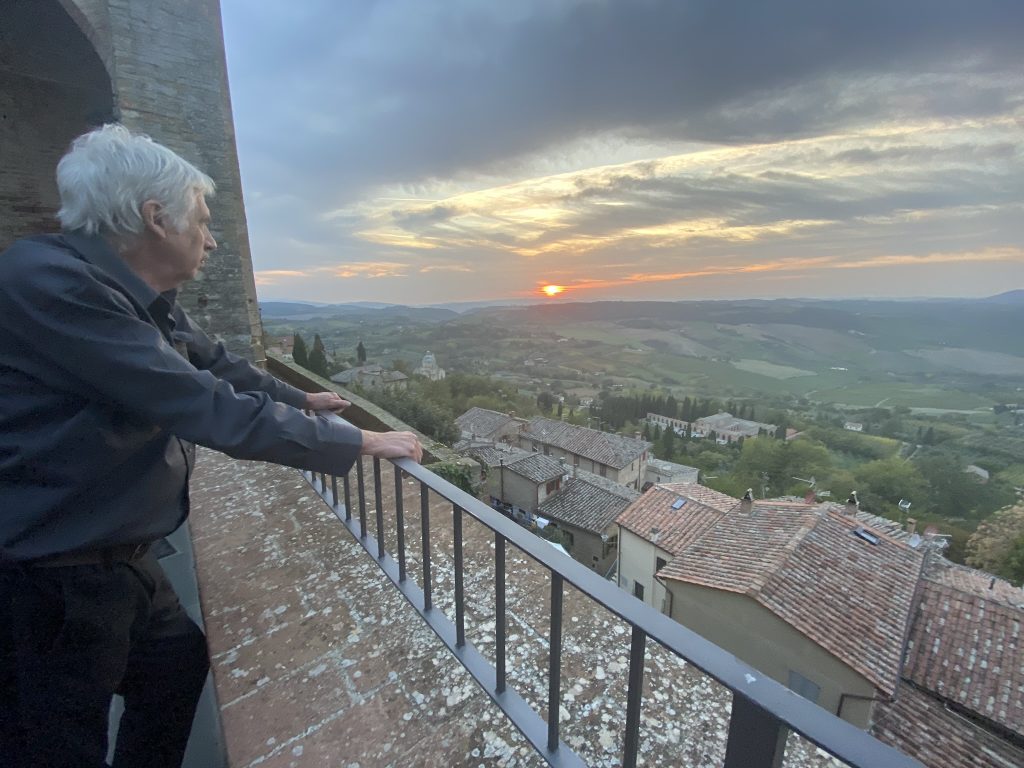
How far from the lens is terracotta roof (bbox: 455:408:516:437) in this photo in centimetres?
3095

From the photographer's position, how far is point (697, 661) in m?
0.62

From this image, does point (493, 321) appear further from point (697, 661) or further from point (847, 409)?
point (697, 661)

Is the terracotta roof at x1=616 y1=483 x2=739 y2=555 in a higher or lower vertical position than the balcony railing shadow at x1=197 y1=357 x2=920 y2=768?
lower

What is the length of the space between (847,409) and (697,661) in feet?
223

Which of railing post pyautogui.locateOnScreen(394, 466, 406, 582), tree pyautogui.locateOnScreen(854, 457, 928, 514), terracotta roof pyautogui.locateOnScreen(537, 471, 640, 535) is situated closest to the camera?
railing post pyautogui.locateOnScreen(394, 466, 406, 582)

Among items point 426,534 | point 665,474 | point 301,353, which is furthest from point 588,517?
point 426,534

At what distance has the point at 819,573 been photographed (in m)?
7.88

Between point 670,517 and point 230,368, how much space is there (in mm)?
11738

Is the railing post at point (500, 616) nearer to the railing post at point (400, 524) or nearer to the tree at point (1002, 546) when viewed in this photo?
the railing post at point (400, 524)

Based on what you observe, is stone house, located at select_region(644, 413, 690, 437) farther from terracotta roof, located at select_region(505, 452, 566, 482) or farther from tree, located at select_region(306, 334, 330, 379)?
tree, located at select_region(306, 334, 330, 379)

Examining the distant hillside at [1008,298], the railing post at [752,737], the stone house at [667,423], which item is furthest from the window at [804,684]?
the distant hillside at [1008,298]

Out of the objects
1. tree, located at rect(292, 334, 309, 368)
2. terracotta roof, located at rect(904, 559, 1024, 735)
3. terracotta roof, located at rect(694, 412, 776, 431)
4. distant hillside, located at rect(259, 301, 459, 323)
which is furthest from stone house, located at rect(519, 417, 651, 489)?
distant hillside, located at rect(259, 301, 459, 323)

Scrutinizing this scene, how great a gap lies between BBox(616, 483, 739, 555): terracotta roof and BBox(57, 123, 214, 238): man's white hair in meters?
10.9

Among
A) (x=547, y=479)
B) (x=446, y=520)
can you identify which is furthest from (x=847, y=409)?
(x=446, y=520)
